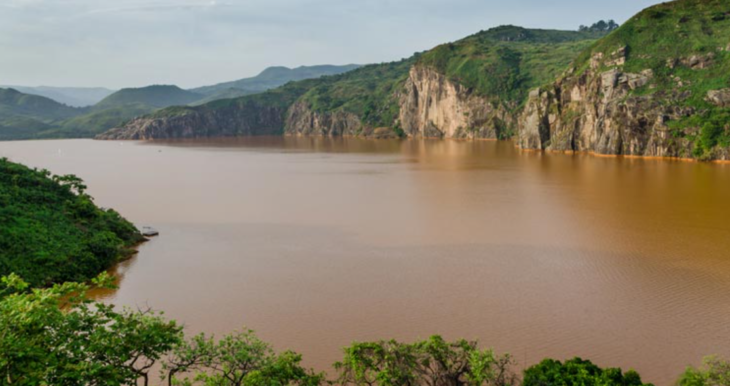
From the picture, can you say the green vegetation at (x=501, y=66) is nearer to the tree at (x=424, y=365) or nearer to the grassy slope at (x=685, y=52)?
the grassy slope at (x=685, y=52)

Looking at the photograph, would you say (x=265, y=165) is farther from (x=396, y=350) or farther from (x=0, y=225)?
(x=396, y=350)

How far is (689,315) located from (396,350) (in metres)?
16.1

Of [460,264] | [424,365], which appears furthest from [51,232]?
[424,365]

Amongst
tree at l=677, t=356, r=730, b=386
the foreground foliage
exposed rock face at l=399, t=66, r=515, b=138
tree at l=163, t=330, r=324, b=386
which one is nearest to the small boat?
the foreground foliage

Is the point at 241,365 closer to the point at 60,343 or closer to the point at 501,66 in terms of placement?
the point at 60,343

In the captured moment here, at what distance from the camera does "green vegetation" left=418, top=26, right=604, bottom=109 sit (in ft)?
515

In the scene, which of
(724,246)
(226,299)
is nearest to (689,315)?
(724,246)

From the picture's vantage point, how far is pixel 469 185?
221 ft

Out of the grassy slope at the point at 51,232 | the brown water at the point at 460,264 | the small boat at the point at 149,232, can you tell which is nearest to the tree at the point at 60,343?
the brown water at the point at 460,264

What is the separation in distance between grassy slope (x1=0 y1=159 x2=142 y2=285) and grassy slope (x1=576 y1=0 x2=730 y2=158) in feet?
270

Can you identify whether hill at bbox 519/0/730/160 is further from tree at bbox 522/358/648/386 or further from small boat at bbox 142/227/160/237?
small boat at bbox 142/227/160/237

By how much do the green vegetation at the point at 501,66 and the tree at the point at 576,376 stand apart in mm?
145273

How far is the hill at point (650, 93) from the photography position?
8306 centimetres

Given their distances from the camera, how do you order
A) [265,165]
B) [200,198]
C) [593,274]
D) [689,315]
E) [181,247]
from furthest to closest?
[265,165] < [200,198] < [181,247] < [593,274] < [689,315]
